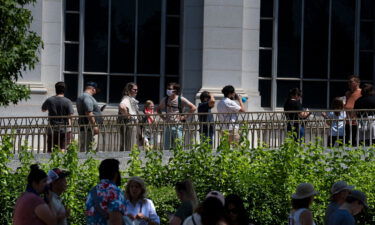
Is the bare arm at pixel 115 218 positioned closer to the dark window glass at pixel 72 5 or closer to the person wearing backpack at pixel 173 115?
the person wearing backpack at pixel 173 115

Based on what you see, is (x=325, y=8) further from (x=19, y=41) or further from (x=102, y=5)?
(x=19, y=41)

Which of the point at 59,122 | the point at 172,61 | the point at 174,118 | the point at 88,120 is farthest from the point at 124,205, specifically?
the point at 172,61

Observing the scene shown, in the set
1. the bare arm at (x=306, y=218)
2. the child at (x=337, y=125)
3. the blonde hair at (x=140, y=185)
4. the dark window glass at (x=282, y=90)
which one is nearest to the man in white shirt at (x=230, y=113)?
the child at (x=337, y=125)

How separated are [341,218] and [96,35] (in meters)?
16.0

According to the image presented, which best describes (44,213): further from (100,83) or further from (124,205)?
(100,83)

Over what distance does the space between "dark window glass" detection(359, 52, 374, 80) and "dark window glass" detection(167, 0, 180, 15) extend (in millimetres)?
5114

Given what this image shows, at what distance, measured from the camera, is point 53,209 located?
1371 cm

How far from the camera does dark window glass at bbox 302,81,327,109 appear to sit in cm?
2961

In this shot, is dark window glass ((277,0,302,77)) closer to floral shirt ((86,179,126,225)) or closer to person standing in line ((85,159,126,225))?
person standing in line ((85,159,126,225))

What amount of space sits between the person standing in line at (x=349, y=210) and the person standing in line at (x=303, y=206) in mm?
311

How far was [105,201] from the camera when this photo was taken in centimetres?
1297

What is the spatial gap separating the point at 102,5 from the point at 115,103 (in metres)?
2.47

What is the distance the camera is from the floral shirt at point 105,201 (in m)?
12.9

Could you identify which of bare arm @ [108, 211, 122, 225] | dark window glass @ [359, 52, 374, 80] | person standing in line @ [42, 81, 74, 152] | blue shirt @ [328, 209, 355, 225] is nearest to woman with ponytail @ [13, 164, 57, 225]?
bare arm @ [108, 211, 122, 225]
